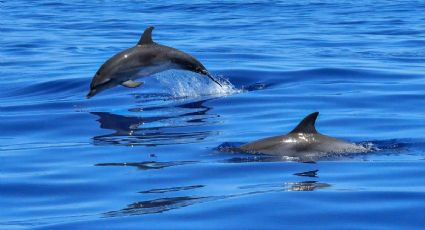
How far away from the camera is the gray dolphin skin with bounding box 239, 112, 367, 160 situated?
11172 millimetres

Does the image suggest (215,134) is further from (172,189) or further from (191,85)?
(191,85)

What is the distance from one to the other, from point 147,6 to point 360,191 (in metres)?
36.2

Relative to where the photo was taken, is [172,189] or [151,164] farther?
[151,164]

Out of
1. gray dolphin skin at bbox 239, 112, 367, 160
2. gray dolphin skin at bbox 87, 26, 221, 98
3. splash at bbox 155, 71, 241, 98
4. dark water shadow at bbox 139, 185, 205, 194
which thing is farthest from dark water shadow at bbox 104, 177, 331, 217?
splash at bbox 155, 71, 241, 98

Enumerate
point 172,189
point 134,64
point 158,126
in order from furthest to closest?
point 134,64, point 158,126, point 172,189

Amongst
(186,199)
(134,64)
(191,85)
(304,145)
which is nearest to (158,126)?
(134,64)

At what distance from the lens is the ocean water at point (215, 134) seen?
8.54 meters

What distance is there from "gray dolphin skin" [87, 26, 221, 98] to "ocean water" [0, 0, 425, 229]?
0.46m

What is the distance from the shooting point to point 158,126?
13789mm

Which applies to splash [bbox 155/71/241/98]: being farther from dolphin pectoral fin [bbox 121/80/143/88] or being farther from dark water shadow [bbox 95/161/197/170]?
dark water shadow [bbox 95/161/197/170]

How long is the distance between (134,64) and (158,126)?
1610mm

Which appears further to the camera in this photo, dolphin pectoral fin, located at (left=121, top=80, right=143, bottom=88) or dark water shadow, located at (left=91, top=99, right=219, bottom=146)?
dolphin pectoral fin, located at (left=121, top=80, right=143, bottom=88)

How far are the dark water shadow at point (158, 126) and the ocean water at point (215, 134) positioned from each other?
A: 0.08 feet

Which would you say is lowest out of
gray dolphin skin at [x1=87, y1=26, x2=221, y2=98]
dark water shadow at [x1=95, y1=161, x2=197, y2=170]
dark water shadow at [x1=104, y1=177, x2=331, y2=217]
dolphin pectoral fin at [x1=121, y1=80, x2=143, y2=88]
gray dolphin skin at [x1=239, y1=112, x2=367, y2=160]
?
dark water shadow at [x1=104, y1=177, x2=331, y2=217]
